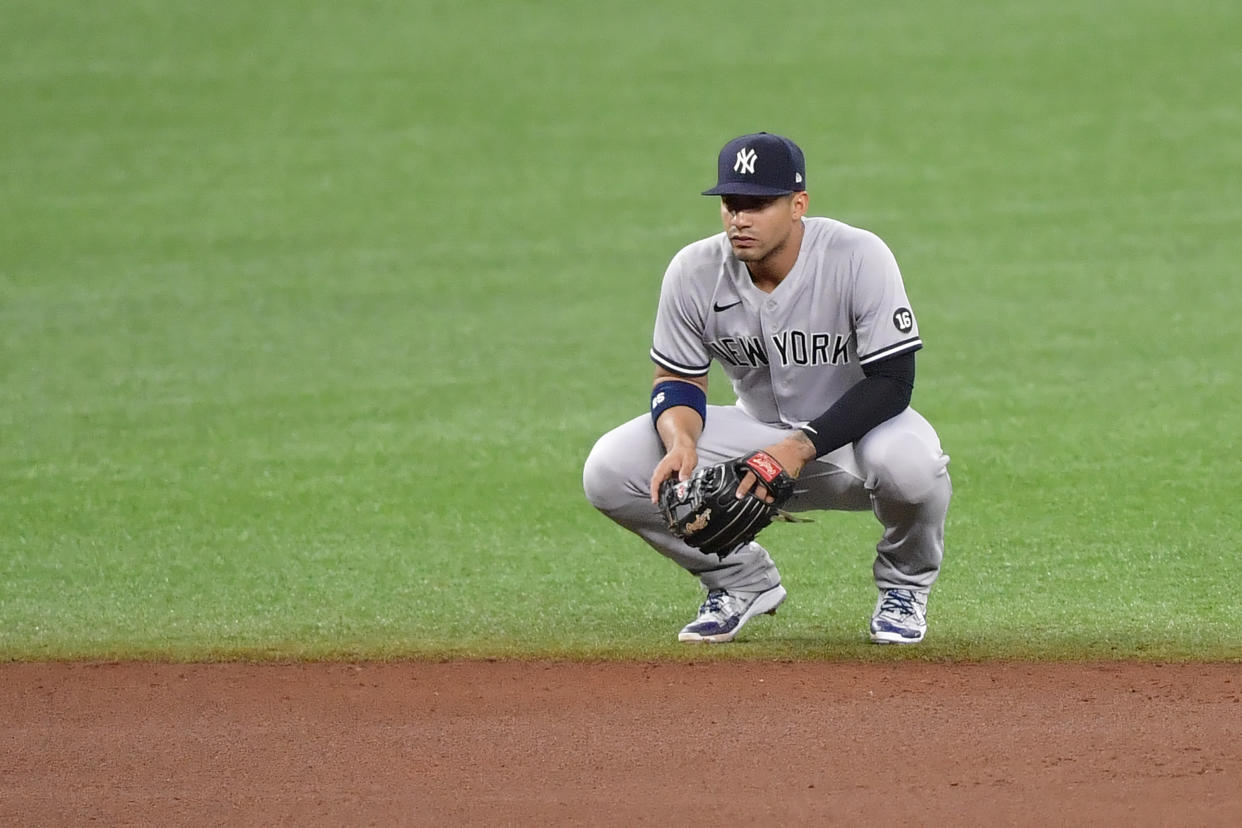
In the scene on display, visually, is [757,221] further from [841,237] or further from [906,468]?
[906,468]

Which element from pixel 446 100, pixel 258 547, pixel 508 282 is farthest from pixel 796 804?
pixel 446 100

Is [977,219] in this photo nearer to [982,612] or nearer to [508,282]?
[508,282]

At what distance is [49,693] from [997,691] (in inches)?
101

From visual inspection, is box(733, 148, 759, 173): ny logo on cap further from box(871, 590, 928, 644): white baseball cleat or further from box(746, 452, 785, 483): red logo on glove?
box(871, 590, 928, 644): white baseball cleat

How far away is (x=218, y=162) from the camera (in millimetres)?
14086

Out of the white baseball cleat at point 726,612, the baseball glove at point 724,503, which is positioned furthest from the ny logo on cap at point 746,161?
the white baseball cleat at point 726,612

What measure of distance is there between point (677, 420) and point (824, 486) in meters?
0.51

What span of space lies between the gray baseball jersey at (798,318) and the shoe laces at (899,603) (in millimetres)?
575

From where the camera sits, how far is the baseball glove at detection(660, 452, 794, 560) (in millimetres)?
4457

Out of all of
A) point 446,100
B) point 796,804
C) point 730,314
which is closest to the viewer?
point 796,804

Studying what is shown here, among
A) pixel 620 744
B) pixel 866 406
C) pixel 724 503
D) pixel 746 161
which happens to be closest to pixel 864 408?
pixel 866 406

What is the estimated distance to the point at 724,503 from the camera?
4445mm

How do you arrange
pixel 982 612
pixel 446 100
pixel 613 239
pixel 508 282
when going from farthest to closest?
pixel 446 100, pixel 613 239, pixel 508 282, pixel 982 612

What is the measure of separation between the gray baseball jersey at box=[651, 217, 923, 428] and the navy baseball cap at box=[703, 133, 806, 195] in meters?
0.27
